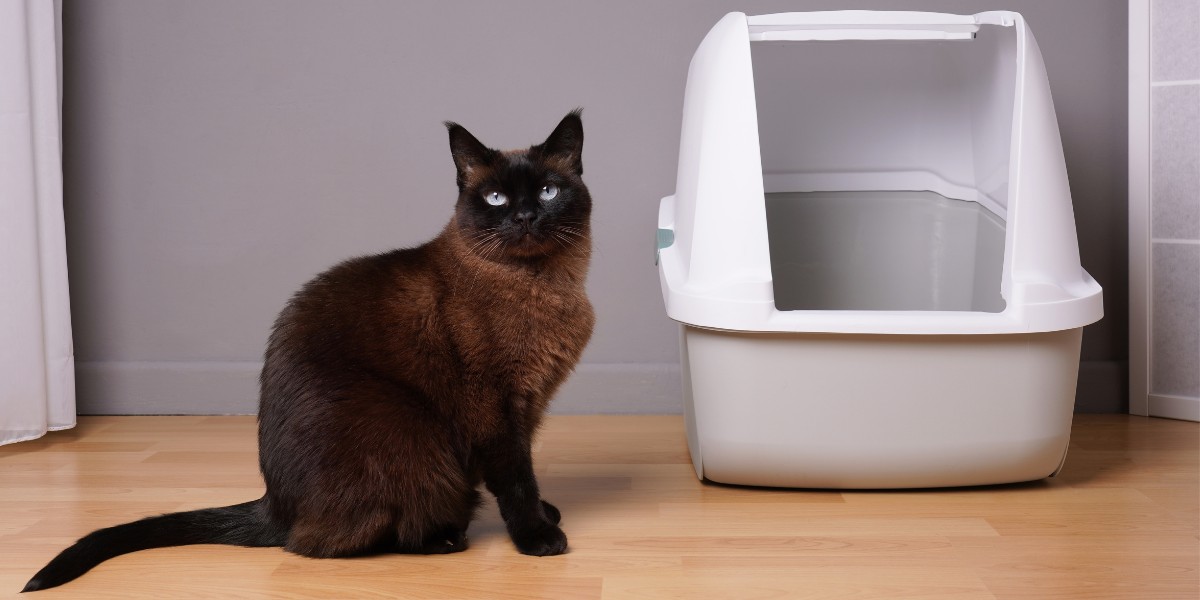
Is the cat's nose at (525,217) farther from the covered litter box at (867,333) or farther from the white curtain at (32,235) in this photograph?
the white curtain at (32,235)

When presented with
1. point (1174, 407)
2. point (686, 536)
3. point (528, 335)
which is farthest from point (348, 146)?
point (1174, 407)

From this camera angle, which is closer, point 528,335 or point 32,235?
point 528,335

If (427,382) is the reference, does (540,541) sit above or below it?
below

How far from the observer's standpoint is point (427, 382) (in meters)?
1.22

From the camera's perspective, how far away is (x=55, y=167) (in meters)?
1.93

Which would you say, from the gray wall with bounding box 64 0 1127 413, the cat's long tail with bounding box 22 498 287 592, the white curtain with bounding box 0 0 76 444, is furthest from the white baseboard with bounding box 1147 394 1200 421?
the white curtain with bounding box 0 0 76 444

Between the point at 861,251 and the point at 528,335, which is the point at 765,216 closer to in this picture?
the point at 528,335

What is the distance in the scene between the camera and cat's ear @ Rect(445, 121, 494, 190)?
129 cm

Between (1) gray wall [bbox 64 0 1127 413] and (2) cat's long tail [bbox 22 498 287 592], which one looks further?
(1) gray wall [bbox 64 0 1127 413]

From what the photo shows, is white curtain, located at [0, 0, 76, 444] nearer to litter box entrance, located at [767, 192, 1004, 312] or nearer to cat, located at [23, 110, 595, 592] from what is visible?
cat, located at [23, 110, 595, 592]

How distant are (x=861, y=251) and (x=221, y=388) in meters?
1.44

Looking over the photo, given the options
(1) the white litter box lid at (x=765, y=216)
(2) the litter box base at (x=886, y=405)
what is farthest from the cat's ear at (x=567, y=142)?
(2) the litter box base at (x=886, y=405)

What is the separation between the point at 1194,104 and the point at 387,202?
172 centimetres

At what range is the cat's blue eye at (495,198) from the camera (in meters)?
1.28
